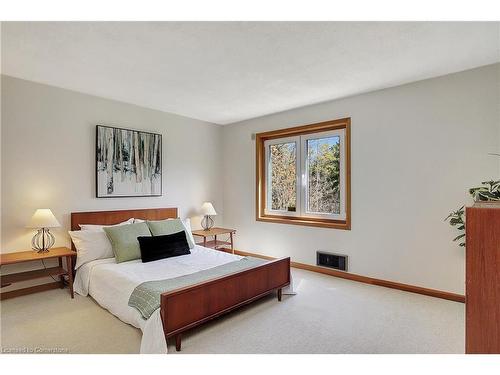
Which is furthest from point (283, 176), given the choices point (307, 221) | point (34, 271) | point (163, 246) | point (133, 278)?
point (34, 271)

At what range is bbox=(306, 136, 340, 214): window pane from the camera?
412 cm

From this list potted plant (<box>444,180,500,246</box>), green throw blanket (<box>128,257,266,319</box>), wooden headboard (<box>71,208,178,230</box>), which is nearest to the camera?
potted plant (<box>444,180,500,246</box>)

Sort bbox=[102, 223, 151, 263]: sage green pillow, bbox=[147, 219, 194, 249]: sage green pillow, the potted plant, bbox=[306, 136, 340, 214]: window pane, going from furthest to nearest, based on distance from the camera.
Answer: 1. bbox=[306, 136, 340, 214]: window pane
2. bbox=[147, 219, 194, 249]: sage green pillow
3. bbox=[102, 223, 151, 263]: sage green pillow
4. the potted plant

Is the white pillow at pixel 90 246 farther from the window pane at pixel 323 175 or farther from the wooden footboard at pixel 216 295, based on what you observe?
the window pane at pixel 323 175

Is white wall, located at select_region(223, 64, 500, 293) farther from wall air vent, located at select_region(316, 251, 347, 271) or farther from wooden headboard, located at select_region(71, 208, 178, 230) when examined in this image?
wooden headboard, located at select_region(71, 208, 178, 230)

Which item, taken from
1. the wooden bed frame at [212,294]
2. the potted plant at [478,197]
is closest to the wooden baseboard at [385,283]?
the potted plant at [478,197]

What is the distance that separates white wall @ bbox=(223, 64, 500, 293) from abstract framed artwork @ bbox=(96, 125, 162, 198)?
233 cm

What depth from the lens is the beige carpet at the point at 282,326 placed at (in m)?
2.21

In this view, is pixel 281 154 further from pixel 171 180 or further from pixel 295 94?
pixel 171 180

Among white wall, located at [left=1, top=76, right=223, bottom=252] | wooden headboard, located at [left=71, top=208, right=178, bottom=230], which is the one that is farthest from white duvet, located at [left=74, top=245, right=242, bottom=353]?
white wall, located at [left=1, top=76, right=223, bottom=252]

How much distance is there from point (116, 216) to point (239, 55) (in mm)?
2691

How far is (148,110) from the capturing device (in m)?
4.34

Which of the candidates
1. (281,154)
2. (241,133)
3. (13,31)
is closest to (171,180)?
(241,133)

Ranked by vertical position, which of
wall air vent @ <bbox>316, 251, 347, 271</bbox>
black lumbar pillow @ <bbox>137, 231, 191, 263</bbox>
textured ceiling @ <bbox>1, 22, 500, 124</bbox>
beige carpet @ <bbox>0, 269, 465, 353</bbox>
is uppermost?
textured ceiling @ <bbox>1, 22, 500, 124</bbox>
